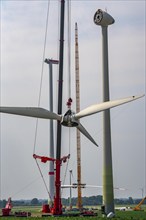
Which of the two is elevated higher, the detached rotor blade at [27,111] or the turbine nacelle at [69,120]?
the detached rotor blade at [27,111]

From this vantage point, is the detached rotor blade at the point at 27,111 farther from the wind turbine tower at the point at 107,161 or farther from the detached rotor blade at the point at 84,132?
the wind turbine tower at the point at 107,161

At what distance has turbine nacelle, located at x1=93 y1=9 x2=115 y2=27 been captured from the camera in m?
69.1

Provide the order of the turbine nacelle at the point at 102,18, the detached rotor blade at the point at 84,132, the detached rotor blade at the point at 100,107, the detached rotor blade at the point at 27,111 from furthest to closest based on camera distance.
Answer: the turbine nacelle at the point at 102,18 < the detached rotor blade at the point at 84,132 < the detached rotor blade at the point at 27,111 < the detached rotor blade at the point at 100,107

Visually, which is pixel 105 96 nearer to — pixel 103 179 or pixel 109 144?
pixel 109 144

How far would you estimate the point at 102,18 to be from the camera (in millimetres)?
69000

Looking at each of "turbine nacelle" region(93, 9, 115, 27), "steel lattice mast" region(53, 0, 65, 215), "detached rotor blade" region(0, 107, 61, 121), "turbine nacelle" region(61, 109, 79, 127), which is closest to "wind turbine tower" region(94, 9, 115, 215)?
"steel lattice mast" region(53, 0, 65, 215)

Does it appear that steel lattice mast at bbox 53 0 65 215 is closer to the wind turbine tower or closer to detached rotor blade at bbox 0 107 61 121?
the wind turbine tower

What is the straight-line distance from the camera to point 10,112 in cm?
5622

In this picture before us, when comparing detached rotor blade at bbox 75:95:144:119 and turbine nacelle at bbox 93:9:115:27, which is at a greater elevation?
turbine nacelle at bbox 93:9:115:27

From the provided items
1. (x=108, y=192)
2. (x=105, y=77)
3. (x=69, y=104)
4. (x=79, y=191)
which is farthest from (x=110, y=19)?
(x=79, y=191)

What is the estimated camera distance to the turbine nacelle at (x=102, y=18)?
69062 mm

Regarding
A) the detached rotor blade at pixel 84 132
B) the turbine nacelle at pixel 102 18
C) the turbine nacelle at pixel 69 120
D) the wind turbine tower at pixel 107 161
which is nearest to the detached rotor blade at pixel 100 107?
the turbine nacelle at pixel 69 120

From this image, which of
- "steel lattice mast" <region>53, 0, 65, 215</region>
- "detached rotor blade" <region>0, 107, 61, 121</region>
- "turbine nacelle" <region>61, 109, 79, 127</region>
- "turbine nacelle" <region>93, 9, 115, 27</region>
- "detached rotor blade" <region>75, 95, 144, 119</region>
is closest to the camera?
"detached rotor blade" <region>75, 95, 144, 119</region>

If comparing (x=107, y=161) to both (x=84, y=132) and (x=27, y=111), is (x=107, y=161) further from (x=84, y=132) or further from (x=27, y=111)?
(x=27, y=111)
